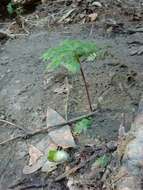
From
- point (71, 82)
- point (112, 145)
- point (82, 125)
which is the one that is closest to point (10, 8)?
point (71, 82)

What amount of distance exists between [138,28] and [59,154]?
6.06ft

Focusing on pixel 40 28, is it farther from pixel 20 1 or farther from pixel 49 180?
pixel 49 180

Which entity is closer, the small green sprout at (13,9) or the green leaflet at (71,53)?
the green leaflet at (71,53)

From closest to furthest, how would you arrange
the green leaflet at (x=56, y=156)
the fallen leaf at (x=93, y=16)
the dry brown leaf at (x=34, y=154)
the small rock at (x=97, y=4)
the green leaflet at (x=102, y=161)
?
1. the green leaflet at (x=102, y=161)
2. the green leaflet at (x=56, y=156)
3. the dry brown leaf at (x=34, y=154)
4. the fallen leaf at (x=93, y=16)
5. the small rock at (x=97, y=4)

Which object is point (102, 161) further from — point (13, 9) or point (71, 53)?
point (13, 9)

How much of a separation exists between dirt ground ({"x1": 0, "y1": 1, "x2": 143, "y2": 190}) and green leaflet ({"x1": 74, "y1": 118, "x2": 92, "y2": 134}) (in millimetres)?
42

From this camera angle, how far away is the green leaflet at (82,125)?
9.31 ft

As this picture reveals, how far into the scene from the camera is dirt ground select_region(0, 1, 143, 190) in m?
2.85

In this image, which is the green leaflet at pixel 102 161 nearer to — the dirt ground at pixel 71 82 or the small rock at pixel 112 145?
the small rock at pixel 112 145

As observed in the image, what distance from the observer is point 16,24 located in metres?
4.67

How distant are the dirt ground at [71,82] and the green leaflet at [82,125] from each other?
42 millimetres

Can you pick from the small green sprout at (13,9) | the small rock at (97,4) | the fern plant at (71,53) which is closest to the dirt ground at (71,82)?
the small rock at (97,4)

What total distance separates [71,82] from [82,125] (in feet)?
1.83

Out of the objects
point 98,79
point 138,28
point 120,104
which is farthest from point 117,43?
point 120,104
